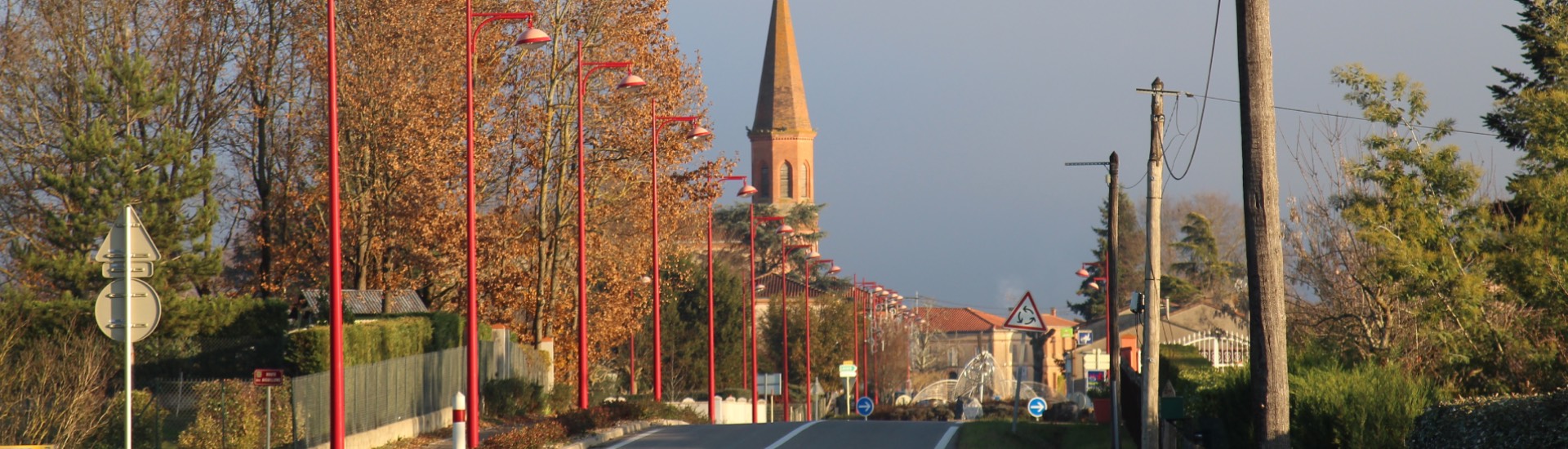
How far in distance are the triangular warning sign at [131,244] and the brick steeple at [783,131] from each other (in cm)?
12001

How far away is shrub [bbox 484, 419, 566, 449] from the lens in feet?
67.1

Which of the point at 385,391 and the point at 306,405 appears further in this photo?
the point at 385,391

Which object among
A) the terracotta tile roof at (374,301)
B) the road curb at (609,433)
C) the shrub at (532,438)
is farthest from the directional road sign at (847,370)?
the shrub at (532,438)

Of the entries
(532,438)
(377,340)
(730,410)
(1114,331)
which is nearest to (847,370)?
(730,410)

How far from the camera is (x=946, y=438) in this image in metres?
26.6

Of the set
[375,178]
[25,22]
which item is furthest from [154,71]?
[375,178]

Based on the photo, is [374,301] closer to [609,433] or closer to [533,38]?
[609,433]

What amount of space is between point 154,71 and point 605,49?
10.6 m

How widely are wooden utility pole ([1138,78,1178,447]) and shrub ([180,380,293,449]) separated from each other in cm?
1205

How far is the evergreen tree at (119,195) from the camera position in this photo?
3030 cm

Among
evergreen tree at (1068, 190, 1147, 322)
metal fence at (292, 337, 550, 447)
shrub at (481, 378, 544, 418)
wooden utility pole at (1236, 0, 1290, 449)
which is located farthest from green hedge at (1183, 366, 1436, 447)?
evergreen tree at (1068, 190, 1147, 322)

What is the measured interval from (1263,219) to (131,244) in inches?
391

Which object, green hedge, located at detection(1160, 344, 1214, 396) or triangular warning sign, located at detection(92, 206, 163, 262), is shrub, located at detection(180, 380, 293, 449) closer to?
triangular warning sign, located at detection(92, 206, 163, 262)

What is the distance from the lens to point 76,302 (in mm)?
27578
